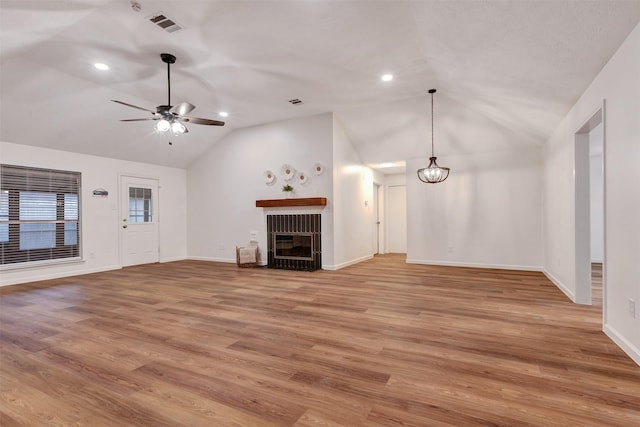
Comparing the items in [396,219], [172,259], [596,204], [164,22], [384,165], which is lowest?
[172,259]

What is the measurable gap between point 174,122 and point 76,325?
8.62 feet

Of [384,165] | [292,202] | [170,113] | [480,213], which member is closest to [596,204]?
[480,213]

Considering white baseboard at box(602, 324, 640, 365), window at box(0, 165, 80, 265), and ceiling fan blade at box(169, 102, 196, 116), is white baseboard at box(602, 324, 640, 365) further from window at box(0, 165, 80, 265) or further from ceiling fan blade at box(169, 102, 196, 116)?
window at box(0, 165, 80, 265)

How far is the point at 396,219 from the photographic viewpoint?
9.10 meters

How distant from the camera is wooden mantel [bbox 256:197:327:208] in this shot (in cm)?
604

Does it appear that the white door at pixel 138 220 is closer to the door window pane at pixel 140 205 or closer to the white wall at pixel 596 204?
the door window pane at pixel 140 205

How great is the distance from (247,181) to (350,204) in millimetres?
2455

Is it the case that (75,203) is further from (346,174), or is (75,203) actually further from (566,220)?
(566,220)

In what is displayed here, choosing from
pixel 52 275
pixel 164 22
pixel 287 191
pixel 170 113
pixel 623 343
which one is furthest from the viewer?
pixel 287 191

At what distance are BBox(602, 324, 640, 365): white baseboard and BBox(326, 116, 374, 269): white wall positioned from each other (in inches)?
160

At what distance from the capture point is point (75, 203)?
602 centimetres

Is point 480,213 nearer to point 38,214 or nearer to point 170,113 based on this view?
point 170,113

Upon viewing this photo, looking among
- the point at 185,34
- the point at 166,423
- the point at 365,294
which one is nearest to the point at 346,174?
the point at 365,294

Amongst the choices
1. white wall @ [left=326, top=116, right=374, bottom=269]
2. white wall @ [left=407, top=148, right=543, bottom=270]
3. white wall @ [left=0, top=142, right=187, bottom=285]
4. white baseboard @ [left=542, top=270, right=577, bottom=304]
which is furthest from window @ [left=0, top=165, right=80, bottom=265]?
white baseboard @ [left=542, top=270, right=577, bottom=304]
